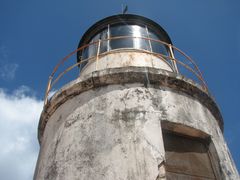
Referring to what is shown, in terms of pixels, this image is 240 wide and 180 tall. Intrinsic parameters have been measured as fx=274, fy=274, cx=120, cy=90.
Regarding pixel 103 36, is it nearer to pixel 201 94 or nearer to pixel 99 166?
pixel 201 94

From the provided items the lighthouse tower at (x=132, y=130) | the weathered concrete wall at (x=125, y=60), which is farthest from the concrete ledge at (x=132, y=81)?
the weathered concrete wall at (x=125, y=60)

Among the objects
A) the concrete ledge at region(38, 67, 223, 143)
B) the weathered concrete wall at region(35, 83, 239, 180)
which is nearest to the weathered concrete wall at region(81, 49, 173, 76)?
the concrete ledge at region(38, 67, 223, 143)

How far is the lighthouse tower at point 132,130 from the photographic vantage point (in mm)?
3857

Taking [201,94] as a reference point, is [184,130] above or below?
below

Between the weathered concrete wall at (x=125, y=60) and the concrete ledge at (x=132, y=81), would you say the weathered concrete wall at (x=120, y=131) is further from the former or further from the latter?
the weathered concrete wall at (x=125, y=60)

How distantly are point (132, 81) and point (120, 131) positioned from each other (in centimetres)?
117

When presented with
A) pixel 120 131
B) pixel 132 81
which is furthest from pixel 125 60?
pixel 120 131

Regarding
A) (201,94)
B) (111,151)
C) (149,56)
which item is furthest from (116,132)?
(149,56)

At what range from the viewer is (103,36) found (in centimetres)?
810

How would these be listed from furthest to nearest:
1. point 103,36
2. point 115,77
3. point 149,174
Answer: point 103,36 → point 115,77 → point 149,174

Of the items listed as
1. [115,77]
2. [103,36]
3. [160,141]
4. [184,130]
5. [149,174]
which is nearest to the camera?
[149,174]

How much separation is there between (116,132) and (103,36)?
4534 mm

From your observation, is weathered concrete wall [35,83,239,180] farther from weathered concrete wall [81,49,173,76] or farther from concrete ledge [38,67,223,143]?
weathered concrete wall [81,49,173,76]

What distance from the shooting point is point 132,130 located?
13.6 feet
